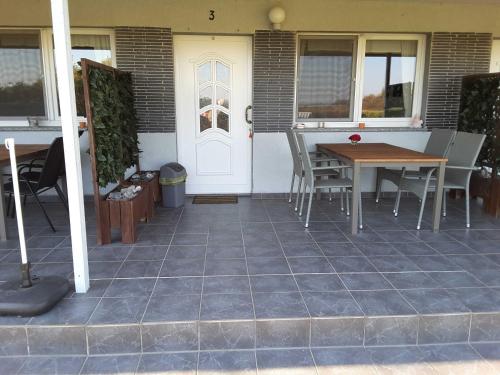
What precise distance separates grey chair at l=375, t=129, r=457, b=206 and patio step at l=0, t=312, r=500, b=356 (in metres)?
2.13

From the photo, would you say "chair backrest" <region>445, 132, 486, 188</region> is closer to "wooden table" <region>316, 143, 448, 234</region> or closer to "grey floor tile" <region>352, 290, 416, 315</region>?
"wooden table" <region>316, 143, 448, 234</region>

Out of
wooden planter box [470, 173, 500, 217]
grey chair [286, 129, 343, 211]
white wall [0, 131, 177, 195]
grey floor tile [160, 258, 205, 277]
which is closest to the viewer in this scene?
grey floor tile [160, 258, 205, 277]

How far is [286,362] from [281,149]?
3251 millimetres

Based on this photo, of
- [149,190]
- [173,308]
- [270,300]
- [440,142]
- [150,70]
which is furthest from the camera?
[150,70]

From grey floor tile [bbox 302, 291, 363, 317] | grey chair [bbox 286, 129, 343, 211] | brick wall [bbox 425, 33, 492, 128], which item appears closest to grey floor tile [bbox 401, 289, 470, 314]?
grey floor tile [bbox 302, 291, 363, 317]

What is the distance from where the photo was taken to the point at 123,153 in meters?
3.86

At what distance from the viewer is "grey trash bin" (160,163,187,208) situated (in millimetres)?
4617

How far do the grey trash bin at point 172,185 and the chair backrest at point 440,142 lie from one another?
9.57ft

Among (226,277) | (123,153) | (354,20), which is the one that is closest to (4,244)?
(123,153)

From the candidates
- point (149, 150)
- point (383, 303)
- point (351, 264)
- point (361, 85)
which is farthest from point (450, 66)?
point (149, 150)

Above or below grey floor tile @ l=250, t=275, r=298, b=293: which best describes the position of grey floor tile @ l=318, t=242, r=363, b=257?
above

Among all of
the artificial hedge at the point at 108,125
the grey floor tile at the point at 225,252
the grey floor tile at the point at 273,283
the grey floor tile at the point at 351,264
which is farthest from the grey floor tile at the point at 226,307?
the artificial hedge at the point at 108,125

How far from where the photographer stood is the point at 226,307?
2.40 meters

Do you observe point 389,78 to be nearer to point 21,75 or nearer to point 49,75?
point 49,75
